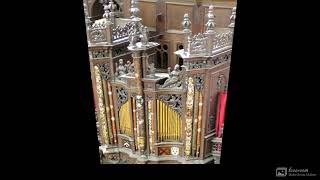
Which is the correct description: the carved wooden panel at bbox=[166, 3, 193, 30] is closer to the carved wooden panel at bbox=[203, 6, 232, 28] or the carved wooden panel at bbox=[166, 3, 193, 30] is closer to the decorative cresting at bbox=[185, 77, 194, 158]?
the carved wooden panel at bbox=[203, 6, 232, 28]

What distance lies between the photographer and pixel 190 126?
2.89 meters

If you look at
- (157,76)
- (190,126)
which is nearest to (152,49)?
(157,76)

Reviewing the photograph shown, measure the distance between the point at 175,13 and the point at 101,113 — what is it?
1.16m

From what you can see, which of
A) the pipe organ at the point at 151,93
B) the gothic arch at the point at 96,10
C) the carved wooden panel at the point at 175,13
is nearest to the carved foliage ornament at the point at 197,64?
the pipe organ at the point at 151,93

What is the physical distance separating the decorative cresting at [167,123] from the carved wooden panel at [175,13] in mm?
772

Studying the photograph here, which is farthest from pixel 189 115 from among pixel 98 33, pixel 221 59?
pixel 98 33

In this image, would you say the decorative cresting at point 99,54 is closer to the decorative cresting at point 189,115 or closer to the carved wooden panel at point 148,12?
the carved wooden panel at point 148,12

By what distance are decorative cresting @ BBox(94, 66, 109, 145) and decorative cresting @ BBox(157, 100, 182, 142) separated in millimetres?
501

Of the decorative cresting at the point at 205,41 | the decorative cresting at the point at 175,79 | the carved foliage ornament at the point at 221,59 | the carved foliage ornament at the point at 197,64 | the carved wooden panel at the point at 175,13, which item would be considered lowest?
the decorative cresting at the point at 175,79

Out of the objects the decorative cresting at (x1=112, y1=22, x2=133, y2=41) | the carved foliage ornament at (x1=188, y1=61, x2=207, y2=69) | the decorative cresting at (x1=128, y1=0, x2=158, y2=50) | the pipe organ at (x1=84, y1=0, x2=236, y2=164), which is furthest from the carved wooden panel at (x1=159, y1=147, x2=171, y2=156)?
the decorative cresting at (x1=112, y1=22, x2=133, y2=41)

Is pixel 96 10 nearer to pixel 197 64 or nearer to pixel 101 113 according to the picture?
pixel 101 113

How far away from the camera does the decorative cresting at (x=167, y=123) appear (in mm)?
2900

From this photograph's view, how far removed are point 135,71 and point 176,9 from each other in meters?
0.75

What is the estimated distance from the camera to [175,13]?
3.10 metres
